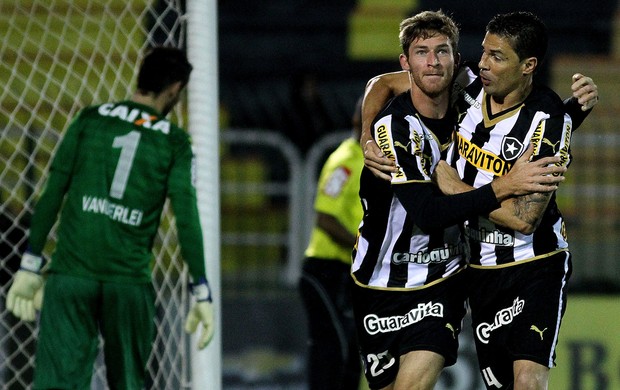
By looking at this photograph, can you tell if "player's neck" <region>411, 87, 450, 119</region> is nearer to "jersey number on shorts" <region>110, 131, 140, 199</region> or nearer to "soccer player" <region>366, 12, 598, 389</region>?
"soccer player" <region>366, 12, 598, 389</region>

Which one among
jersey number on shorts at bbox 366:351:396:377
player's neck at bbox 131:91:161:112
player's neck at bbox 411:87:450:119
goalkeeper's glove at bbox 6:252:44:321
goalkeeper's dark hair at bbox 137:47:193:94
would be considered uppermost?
goalkeeper's dark hair at bbox 137:47:193:94

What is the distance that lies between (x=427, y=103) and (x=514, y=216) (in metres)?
0.53

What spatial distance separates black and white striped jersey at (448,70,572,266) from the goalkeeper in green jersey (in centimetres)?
110

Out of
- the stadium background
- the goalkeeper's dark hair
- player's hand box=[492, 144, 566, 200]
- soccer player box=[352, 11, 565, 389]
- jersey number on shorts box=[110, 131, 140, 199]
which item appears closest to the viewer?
player's hand box=[492, 144, 566, 200]

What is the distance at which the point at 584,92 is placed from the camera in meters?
4.20

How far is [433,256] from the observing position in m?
4.25

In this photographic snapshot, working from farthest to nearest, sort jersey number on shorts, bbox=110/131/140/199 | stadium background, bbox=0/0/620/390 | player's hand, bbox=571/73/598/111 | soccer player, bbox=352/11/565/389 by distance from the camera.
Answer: stadium background, bbox=0/0/620/390 < jersey number on shorts, bbox=110/131/140/199 < player's hand, bbox=571/73/598/111 < soccer player, bbox=352/11/565/389

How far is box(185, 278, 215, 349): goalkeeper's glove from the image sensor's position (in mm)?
4695

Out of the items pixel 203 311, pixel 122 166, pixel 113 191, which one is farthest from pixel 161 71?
pixel 203 311

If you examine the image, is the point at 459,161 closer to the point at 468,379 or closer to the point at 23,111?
the point at 468,379

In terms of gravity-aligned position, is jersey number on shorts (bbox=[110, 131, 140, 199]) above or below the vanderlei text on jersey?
above

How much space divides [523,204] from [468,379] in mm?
3519

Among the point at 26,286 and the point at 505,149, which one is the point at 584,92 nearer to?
the point at 505,149

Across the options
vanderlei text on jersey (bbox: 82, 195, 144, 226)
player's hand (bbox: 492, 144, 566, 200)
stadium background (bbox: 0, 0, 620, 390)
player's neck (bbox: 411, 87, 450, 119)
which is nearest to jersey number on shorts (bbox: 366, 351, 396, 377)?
player's hand (bbox: 492, 144, 566, 200)
